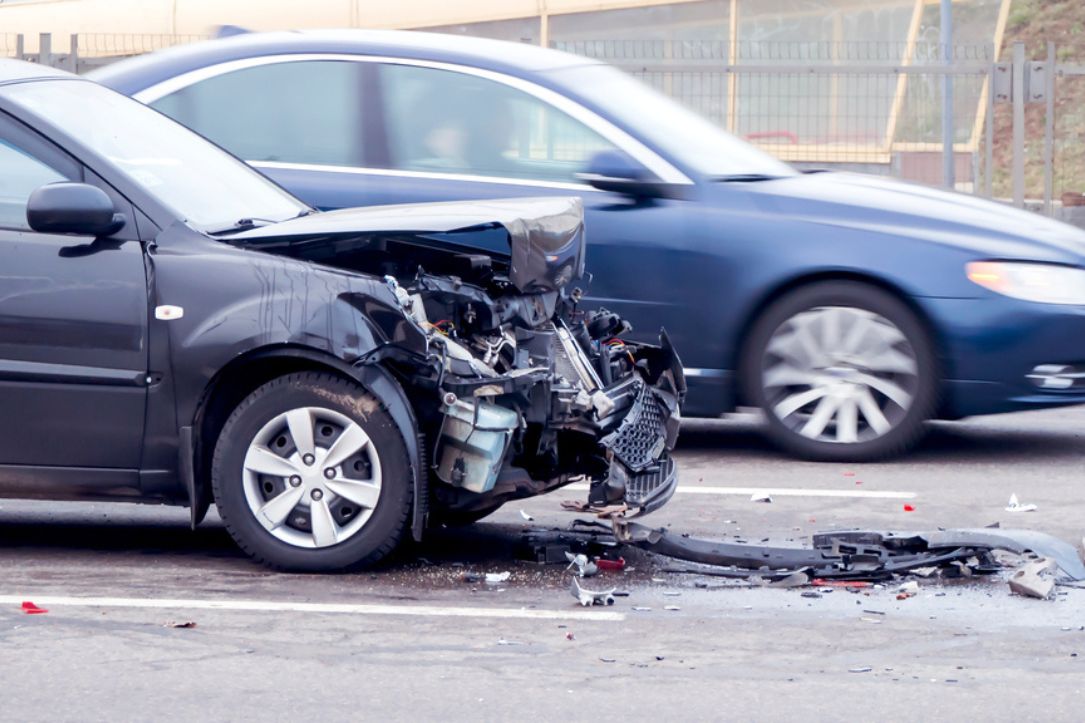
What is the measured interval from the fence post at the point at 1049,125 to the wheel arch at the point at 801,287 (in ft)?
25.5

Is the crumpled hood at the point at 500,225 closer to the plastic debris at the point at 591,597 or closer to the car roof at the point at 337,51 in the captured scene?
the plastic debris at the point at 591,597

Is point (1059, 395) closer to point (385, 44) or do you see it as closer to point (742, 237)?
point (742, 237)

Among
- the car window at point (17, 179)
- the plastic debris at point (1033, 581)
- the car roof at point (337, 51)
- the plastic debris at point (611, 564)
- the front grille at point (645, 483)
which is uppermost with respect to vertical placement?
the car roof at point (337, 51)

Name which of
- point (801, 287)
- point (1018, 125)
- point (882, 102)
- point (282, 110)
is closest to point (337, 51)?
point (282, 110)

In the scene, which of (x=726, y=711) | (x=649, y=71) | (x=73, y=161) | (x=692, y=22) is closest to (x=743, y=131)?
(x=649, y=71)

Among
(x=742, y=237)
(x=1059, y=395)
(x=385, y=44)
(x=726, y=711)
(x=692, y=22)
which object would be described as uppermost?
(x=692, y=22)

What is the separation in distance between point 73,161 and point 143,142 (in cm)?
52

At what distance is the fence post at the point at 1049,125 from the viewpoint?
49.9ft

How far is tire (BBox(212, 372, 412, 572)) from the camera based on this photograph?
18.9 feet

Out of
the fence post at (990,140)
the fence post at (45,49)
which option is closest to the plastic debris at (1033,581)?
the fence post at (990,140)

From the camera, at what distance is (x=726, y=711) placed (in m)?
4.51

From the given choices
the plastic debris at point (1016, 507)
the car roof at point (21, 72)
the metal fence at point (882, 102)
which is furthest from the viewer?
the metal fence at point (882, 102)

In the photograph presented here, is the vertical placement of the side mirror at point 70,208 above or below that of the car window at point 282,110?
below

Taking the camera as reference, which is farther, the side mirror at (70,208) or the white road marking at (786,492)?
the white road marking at (786,492)
